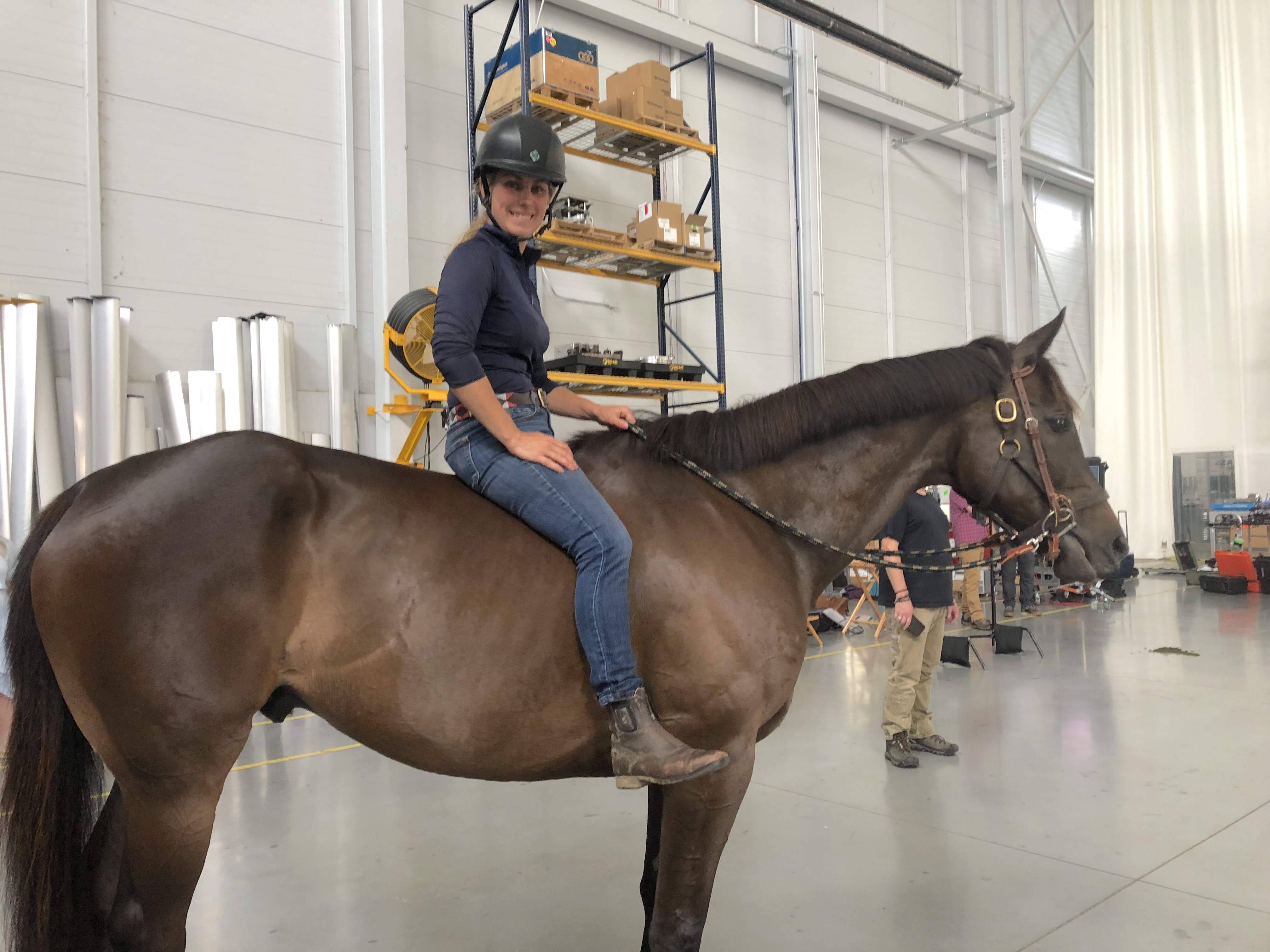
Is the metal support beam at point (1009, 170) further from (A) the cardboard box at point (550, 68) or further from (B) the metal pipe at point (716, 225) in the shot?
(A) the cardboard box at point (550, 68)

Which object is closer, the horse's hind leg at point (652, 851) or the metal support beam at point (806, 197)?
the horse's hind leg at point (652, 851)

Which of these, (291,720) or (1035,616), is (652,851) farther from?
(1035,616)

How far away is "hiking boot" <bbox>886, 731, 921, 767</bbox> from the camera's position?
13.4ft

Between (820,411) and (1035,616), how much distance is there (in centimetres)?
821

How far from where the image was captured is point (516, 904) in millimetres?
2678

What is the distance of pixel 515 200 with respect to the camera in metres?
1.97

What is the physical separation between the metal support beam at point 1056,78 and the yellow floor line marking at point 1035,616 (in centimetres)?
684

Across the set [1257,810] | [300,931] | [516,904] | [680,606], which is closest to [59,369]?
[300,931]

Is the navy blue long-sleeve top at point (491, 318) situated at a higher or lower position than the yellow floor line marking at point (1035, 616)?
higher

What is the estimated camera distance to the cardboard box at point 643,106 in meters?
6.55

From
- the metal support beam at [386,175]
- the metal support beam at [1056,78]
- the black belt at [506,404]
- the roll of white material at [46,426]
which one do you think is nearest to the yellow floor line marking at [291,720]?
the roll of white material at [46,426]

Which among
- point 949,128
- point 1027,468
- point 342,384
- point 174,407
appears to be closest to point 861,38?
point 949,128

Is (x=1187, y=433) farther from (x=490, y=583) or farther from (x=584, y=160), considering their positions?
(x=490, y=583)

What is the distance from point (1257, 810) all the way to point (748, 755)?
289cm
